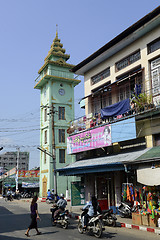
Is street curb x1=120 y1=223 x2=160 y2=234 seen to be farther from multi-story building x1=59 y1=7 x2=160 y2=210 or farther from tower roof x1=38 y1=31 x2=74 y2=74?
tower roof x1=38 y1=31 x2=74 y2=74

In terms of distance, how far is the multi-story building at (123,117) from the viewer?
14.6m

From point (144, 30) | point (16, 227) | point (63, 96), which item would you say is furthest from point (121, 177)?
point (63, 96)

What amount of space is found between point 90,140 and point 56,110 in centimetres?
1871

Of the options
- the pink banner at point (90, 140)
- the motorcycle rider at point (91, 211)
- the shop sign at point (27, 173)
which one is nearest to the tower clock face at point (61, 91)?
the shop sign at point (27, 173)

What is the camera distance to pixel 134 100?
1523 cm

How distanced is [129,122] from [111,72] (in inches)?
218

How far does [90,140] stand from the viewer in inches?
741

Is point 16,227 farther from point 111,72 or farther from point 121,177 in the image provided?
point 111,72

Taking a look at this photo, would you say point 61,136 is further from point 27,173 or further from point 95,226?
point 95,226

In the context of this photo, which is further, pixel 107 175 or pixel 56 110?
pixel 56 110

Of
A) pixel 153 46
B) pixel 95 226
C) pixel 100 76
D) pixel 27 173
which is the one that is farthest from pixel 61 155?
pixel 95 226

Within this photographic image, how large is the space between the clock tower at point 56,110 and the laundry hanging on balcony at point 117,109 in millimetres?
18203

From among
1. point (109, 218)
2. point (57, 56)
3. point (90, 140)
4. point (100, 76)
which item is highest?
point (57, 56)

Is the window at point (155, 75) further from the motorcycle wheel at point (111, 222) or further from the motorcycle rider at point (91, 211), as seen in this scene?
the motorcycle rider at point (91, 211)
